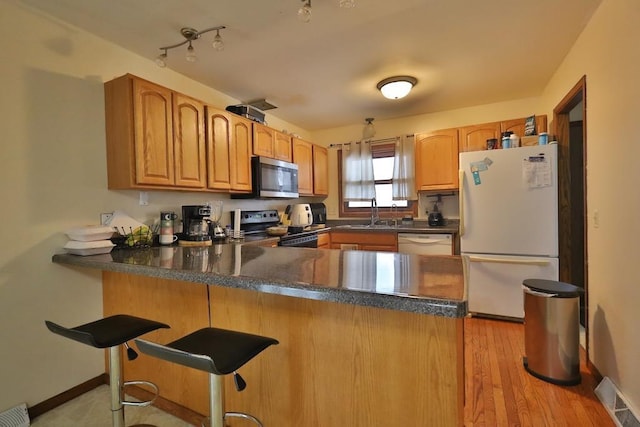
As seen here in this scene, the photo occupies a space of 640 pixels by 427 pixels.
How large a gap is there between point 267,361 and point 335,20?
207 cm

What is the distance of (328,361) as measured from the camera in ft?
4.00

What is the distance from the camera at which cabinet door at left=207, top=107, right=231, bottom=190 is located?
102 inches

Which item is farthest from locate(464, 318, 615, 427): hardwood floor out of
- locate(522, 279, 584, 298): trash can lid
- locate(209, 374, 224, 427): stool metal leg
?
locate(209, 374, 224, 427): stool metal leg

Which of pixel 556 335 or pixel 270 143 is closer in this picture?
pixel 556 335

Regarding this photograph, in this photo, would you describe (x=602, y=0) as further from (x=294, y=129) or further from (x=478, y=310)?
(x=294, y=129)

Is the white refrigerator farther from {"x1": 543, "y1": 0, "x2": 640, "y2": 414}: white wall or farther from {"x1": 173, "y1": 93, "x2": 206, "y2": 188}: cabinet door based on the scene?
{"x1": 173, "y1": 93, "x2": 206, "y2": 188}: cabinet door

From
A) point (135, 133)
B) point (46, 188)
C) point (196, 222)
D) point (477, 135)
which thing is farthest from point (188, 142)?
point (477, 135)

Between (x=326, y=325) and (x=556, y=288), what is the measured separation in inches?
69.6

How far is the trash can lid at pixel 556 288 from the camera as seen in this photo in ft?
6.38

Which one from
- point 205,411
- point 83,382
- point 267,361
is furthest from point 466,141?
point 83,382

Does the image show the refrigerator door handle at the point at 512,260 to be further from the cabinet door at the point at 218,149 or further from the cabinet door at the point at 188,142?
the cabinet door at the point at 188,142

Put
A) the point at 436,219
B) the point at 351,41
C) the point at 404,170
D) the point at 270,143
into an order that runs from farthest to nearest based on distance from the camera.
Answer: the point at 404,170
the point at 436,219
the point at 270,143
the point at 351,41

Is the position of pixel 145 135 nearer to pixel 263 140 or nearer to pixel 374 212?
pixel 263 140

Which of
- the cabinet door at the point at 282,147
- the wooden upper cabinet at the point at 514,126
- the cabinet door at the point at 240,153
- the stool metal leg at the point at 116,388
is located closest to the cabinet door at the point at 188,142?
the cabinet door at the point at 240,153
